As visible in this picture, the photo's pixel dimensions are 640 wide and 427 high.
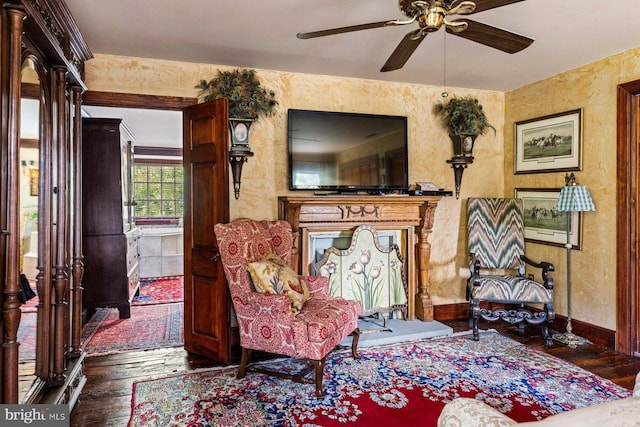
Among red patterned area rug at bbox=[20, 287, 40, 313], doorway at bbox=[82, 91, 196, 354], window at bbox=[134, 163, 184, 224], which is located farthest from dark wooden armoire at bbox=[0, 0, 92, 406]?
window at bbox=[134, 163, 184, 224]

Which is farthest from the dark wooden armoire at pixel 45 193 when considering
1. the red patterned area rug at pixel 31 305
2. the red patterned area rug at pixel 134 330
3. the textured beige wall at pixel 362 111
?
the red patterned area rug at pixel 134 330

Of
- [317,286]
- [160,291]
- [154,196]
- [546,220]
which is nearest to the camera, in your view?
[317,286]

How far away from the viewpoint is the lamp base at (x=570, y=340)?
362cm

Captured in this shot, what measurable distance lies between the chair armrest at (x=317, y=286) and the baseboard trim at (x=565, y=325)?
68.0 inches

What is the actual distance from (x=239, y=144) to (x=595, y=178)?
324 centimetres

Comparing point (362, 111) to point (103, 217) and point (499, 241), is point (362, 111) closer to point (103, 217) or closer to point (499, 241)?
point (499, 241)

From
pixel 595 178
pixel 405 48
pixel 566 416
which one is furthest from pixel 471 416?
pixel 595 178

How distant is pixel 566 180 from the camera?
392cm

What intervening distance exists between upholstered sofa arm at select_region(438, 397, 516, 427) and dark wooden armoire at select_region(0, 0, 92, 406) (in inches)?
68.4

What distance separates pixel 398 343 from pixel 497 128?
275 centimetres

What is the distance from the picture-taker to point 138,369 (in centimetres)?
316

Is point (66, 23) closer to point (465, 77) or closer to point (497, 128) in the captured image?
point (465, 77)

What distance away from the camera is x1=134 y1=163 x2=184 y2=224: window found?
8094 mm

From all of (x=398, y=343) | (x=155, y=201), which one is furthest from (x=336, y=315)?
(x=155, y=201)
